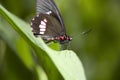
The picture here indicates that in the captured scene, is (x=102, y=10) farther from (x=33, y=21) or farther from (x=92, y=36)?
(x=33, y=21)

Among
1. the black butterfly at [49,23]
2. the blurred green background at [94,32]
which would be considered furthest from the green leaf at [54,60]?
the blurred green background at [94,32]

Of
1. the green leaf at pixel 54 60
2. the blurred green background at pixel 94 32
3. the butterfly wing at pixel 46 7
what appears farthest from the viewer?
the blurred green background at pixel 94 32

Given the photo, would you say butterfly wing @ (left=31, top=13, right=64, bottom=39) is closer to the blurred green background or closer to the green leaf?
the blurred green background

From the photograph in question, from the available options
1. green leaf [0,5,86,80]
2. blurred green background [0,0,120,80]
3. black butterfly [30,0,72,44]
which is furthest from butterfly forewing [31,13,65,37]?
green leaf [0,5,86,80]

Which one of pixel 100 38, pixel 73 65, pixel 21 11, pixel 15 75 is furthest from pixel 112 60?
pixel 73 65

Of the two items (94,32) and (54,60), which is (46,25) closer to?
(94,32)

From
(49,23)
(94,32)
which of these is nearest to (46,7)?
(49,23)

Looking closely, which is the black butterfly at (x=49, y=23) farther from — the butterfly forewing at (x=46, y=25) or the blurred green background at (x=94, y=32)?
the blurred green background at (x=94, y=32)

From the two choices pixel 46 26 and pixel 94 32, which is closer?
pixel 46 26
